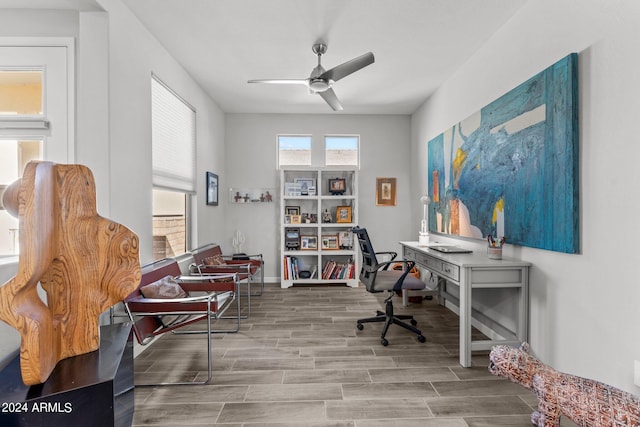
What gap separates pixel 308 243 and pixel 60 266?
4018 millimetres

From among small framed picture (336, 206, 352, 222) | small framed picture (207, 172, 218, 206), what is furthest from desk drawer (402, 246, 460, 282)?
small framed picture (207, 172, 218, 206)

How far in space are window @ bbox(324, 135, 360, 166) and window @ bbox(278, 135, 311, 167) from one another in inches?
13.1

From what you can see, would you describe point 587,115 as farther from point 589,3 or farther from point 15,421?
point 15,421

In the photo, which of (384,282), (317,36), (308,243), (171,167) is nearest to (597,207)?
(384,282)

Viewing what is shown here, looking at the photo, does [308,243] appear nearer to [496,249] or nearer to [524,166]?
[496,249]

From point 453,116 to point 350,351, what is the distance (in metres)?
2.81

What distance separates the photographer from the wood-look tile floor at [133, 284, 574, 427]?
1878 millimetres

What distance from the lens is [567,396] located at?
1.50 metres

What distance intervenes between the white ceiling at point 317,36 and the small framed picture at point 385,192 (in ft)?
5.24

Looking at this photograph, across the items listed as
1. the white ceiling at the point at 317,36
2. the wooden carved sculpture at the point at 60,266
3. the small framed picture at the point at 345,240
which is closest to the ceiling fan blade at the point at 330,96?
the white ceiling at the point at 317,36

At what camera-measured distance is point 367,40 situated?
3012mm

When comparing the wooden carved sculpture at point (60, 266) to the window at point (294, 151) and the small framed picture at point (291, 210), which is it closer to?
the small framed picture at point (291, 210)

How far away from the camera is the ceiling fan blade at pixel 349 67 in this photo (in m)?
2.71

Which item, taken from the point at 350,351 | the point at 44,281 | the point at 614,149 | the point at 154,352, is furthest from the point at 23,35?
the point at 614,149
